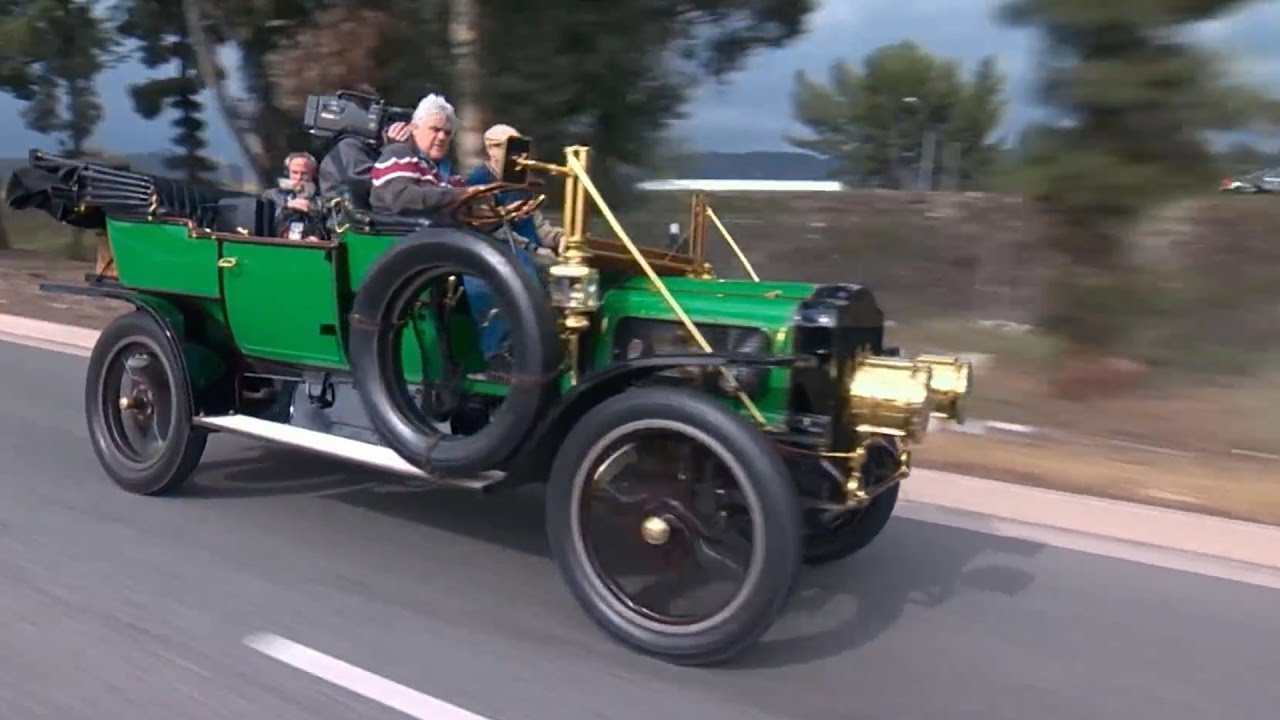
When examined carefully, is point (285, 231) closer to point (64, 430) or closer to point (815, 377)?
point (64, 430)

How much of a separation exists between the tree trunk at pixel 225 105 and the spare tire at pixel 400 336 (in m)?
12.8

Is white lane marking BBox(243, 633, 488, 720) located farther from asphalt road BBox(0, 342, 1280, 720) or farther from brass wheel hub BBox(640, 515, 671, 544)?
brass wheel hub BBox(640, 515, 671, 544)

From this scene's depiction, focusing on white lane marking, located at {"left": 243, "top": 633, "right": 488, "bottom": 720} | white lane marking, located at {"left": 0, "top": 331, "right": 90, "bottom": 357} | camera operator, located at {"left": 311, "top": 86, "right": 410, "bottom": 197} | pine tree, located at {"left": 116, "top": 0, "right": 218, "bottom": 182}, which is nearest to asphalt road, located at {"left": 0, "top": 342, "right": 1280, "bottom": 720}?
white lane marking, located at {"left": 243, "top": 633, "right": 488, "bottom": 720}

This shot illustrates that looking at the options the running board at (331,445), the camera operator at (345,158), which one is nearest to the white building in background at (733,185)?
the camera operator at (345,158)

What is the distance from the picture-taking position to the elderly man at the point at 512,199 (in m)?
5.93

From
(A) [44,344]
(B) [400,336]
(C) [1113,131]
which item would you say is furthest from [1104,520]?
(A) [44,344]

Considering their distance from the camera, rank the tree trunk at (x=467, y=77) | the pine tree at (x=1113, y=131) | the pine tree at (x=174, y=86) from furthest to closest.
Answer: the pine tree at (x=174, y=86) → the tree trunk at (x=467, y=77) → the pine tree at (x=1113, y=131)

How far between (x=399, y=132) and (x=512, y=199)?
2.06ft

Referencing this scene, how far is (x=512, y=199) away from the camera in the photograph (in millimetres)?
6070

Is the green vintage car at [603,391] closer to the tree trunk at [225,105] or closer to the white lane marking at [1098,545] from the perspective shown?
the white lane marking at [1098,545]

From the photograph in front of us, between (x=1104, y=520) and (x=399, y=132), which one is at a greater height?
(x=399, y=132)

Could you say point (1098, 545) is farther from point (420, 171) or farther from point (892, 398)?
point (420, 171)

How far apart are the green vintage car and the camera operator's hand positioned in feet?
0.99

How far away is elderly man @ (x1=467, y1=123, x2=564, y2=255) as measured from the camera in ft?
19.4
